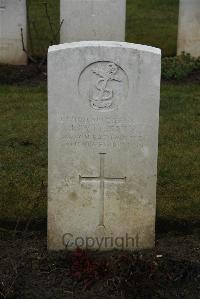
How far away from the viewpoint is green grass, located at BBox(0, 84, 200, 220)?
564 centimetres

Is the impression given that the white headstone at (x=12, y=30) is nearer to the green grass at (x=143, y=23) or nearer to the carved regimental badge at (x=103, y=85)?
the green grass at (x=143, y=23)

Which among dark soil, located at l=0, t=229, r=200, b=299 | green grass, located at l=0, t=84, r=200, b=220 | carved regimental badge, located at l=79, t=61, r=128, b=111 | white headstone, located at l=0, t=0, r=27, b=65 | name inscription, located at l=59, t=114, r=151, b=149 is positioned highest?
white headstone, located at l=0, t=0, r=27, b=65

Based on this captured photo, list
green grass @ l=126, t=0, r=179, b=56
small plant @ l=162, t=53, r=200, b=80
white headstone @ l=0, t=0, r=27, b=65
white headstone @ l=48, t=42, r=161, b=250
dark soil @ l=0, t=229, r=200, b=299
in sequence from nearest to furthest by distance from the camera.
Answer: dark soil @ l=0, t=229, r=200, b=299, white headstone @ l=48, t=42, r=161, b=250, small plant @ l=162, t=53, r=200, b=80, white headstone @ l=0, t=0, r=27, b=65, green grass @ l=126, t=0, r=179, b=56

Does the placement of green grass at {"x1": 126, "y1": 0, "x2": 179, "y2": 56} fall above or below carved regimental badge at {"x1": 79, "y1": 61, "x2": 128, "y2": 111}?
above

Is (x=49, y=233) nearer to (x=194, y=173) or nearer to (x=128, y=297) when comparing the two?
(x=128, y=297)

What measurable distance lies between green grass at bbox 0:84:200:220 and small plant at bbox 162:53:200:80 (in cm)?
33

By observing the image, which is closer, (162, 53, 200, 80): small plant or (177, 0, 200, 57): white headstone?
(162, 53, 200, 80): small plant

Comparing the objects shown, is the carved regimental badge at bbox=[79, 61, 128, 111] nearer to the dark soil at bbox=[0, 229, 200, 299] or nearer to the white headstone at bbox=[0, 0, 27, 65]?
the dark soil at bbox=[0, 229, 200, 299]

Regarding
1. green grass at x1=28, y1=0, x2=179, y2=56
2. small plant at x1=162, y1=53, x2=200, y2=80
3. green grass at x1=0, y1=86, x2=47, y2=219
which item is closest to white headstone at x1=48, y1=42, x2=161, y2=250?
green grass at x1=0, y1=86, x2=47, y2=219

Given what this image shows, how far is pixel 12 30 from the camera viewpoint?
10.4m

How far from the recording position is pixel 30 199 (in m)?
5.73

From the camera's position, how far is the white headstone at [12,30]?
10.2 m

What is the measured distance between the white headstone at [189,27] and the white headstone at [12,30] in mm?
2329

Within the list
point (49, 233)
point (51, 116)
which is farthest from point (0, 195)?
point (51, 116)
